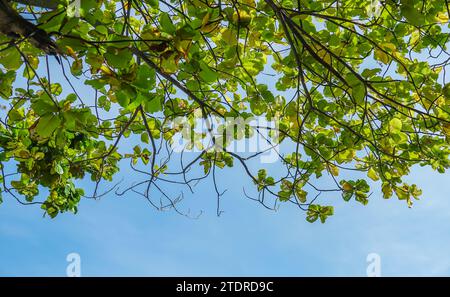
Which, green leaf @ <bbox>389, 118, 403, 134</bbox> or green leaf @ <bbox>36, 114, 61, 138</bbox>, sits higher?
green leaf @ <bbox>389, 118, 403, 134</bbox>

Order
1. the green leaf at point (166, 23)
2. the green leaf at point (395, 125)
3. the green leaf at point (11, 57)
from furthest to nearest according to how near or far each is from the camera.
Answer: the green leaf at point (395, 125) < the green leaf at point (11, 57) < the green leaf at point (166, 23)

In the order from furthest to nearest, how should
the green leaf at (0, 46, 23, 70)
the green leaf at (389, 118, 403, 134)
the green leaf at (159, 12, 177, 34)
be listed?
the green leaf at (389, 118, 403, 134) → the green leaf at (0, 46, 23, 70) → the green leaf at (159, 12, 177, 34)

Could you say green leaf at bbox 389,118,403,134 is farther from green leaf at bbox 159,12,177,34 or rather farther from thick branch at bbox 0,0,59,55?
thick branch at bbox 0,0,59,55

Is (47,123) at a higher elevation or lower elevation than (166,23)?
lower

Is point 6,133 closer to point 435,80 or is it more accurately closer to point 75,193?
point 75,193

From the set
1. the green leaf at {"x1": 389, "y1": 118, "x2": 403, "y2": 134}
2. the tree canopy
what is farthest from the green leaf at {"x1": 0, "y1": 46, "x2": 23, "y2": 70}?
the green leaf at {"x1": 389, "y1": 118, "x2": 403, "y2": 134}

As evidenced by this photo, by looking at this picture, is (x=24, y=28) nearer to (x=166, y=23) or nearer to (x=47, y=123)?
(x=47, y=123)

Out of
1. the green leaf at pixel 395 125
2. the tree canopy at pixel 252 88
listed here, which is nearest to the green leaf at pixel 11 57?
the tree canopy at pixel 252 88

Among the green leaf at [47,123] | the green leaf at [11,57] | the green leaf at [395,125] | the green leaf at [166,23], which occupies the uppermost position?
the green leaf at [11,57]

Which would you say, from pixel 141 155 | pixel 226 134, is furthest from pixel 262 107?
pixel 141 155

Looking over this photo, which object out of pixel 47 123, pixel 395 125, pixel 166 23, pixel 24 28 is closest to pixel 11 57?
pixel 24 28

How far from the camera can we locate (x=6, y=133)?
2803 millimetres

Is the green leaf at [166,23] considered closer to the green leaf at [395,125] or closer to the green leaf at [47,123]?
the green leaf at [47,123]

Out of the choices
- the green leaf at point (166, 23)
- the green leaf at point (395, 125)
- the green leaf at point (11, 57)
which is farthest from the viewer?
the green leaf at point (395, 125)
